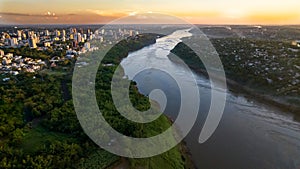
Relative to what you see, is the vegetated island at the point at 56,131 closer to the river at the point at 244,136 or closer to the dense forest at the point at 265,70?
the river at the point at 244,136

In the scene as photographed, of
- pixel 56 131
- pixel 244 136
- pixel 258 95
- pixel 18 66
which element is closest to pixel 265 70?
pixel 258 95

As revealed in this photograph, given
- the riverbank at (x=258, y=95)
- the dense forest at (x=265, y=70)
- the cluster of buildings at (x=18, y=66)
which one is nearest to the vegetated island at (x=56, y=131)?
the cluster of buildings at (x=18, y=66)

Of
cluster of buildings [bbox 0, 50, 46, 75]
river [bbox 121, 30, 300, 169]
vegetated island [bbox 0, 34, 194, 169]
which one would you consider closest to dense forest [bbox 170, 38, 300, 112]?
river [bbox 121, 30, 300, 169]

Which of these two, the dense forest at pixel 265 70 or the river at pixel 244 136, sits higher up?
the dense forest at pixel 265 70

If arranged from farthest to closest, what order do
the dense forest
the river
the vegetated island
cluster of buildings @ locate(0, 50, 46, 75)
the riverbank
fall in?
cluster of buildings @ locate(0, 50, 46, 75), the dense forest, the riverbank, the river, the vegetated island

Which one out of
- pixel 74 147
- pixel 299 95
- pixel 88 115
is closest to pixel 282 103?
pixel 299 95

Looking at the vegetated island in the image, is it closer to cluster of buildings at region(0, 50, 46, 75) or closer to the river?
the river

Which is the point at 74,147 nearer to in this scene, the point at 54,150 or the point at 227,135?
the point at 54,150

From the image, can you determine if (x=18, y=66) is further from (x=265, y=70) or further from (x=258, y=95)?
(x=265, y=70)
